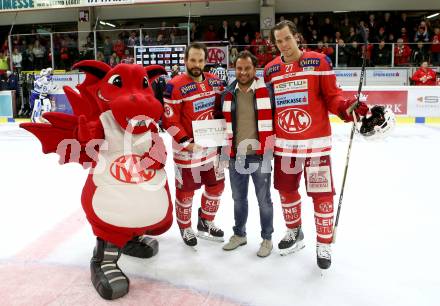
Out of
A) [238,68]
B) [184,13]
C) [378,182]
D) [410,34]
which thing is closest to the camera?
[238,68]

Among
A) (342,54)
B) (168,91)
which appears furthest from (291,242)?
(342,54)

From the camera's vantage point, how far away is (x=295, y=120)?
93.5 inches

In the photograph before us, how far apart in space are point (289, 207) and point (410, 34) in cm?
1220

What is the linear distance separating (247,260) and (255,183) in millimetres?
433

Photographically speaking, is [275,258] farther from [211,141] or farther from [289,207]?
[211,141]

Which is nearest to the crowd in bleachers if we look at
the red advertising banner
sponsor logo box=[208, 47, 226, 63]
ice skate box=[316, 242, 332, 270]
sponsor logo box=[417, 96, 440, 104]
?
sponsor logo box=[208, 47, 226, 63]

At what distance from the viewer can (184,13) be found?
14.4 meters

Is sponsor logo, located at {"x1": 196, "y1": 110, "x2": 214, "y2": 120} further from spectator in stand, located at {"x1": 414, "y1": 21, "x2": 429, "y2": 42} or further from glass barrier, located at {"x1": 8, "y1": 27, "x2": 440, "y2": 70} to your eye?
spectator in stand, located at {"x1": 414, "y1": 21, "x2": 429, "y2": 42}

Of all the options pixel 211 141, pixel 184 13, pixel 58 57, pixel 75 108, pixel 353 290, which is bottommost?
pixel 353 290

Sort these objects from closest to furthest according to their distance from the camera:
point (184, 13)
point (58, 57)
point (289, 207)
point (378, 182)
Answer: point (289, 207), point (378, 182), point (58, 57), point (184, 13)

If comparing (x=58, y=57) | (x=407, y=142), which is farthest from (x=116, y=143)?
(x=58, y=57)

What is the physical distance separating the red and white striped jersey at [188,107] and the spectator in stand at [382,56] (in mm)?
8328

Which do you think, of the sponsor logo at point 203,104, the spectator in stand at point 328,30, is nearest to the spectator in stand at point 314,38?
→ the spectator in stand at point 328,30

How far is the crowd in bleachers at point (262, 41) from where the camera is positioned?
400 inches
